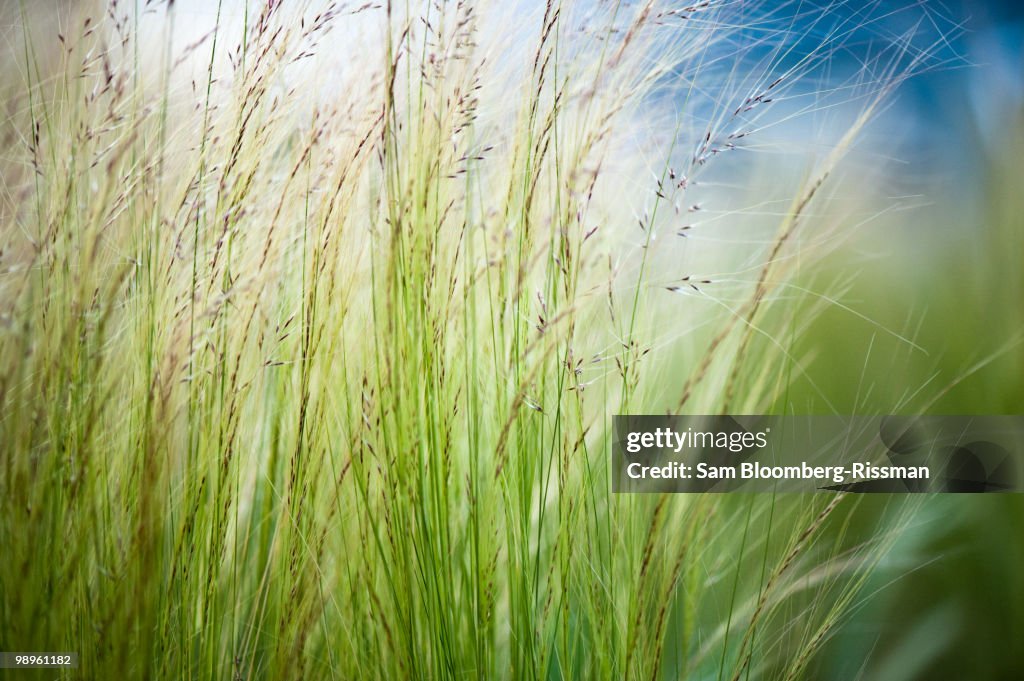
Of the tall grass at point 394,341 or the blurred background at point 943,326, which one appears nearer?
the tall grass at point 394,341

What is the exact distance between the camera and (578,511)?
130 centimetres

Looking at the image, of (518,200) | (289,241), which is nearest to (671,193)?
(518,200)

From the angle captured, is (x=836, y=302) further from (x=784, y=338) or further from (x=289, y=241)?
(x=289, y=241)

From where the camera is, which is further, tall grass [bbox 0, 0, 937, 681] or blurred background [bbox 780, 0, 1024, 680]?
blurred background [bbox 780, 0, 1024, 680]

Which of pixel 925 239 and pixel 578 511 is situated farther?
pixel 925 239

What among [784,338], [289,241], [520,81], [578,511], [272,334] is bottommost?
[578,511]

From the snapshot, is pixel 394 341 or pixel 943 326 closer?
pixel 394 341

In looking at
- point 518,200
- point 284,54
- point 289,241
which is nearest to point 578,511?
point 518,200

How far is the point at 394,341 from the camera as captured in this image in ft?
4.18

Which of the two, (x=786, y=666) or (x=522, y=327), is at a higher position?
(x=522, y=327)

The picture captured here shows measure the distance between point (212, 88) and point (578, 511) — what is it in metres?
1.09

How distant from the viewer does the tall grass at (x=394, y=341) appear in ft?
4.15

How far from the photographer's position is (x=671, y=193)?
4.46ft

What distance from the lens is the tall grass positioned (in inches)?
49.8
